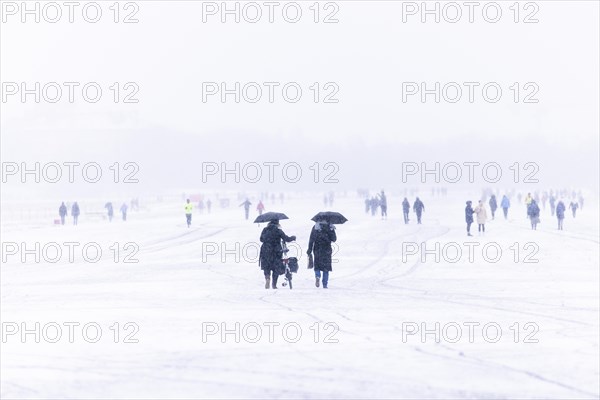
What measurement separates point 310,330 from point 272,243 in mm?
5179

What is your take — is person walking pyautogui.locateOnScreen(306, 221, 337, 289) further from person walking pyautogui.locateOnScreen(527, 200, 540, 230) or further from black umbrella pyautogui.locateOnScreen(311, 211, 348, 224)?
person walking pyautogui.locateOnScreen(527, 200, 540, 230)

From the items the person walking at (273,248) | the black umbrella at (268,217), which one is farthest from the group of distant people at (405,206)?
the black umbrella at (268,217)

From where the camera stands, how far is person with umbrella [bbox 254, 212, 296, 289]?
59.9ft

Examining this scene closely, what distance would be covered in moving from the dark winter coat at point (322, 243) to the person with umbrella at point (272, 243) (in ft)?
1.69

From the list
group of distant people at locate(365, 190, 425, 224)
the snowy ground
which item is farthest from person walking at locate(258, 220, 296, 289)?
group of distant people at locate(365, 190, 425, 224)

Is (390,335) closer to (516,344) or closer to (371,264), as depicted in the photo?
(516,344)

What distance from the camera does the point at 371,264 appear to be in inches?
1007

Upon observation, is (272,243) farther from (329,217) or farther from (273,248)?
(329,217)

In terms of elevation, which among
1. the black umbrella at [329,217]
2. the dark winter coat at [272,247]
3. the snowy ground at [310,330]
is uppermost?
the black umbrella at [329,217]

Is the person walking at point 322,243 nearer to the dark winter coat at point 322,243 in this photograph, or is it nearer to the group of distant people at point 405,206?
the dark winter coat at point 322,243

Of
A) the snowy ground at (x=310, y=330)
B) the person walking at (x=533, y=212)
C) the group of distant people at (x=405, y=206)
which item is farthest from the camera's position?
the group of distant people at (x=405, y=206)

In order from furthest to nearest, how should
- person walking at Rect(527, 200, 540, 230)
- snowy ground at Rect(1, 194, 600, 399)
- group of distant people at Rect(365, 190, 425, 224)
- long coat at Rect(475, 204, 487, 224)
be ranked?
group of distant people at Rect(365, 190, 425, 224), person walking at Rect(527, 200, 540, 230), long coat at Rect(475, 204, 487, 224), snowy ground at Rect(1, 194, 600, 399)

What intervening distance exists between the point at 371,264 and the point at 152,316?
11175mm

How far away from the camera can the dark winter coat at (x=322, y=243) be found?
1869 centimetres
